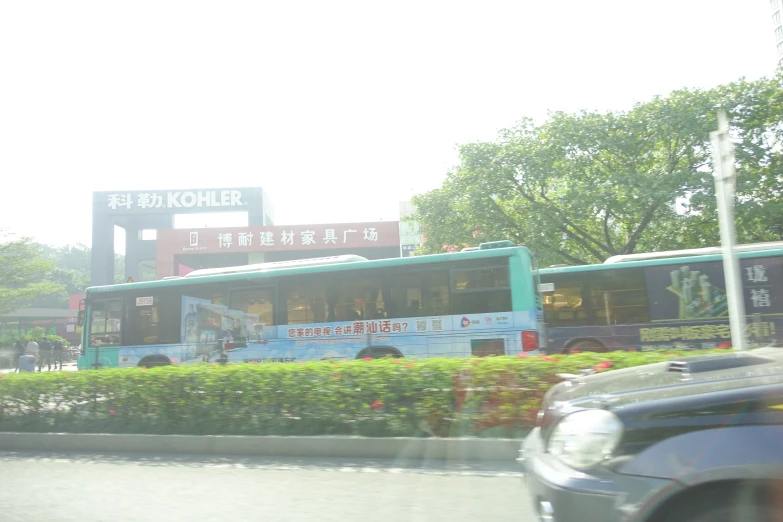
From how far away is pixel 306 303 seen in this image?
1300cm

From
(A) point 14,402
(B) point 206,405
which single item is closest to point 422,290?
(B) point 206,405

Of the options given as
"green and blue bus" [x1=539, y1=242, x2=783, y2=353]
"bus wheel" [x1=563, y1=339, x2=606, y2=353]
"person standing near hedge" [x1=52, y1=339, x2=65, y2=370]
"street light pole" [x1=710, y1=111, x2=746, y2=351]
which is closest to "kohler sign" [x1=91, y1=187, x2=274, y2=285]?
"person standing near hedge" [x1=52, y1=339, x2=65, y2=370]

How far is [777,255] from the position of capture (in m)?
12.7

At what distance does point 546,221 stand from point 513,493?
14.3m

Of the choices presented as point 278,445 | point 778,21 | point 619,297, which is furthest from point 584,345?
point 778,21

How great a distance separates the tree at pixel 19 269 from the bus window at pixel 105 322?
1821cm

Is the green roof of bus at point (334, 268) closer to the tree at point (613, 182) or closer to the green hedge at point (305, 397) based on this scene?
the green hedge at point (305, 397)

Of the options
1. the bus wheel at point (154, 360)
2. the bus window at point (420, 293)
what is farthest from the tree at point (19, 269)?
the bus window at point (420, 293)

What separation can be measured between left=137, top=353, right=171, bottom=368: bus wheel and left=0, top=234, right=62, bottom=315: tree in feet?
65.0

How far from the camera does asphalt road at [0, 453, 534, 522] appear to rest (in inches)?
171

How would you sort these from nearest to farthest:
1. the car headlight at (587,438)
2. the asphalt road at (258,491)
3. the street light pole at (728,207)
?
the car headlight at (587,438), the asphalt road at (258,491), the street light pole at (728,207)

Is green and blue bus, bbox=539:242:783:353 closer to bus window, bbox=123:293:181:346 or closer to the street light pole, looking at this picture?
the street light pole

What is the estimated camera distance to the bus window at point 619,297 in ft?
44.4

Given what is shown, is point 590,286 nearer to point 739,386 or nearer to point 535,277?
point 535,277
